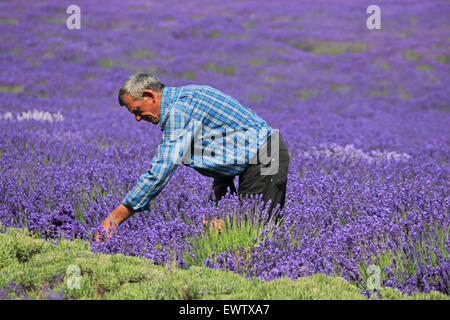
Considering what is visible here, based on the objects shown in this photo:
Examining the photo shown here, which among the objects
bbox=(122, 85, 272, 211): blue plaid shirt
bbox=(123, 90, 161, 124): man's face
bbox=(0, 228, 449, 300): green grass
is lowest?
bbox=(0, 228, 449, 300): green grass

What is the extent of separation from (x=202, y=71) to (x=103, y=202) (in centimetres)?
905

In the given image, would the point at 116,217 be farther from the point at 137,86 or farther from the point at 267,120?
the point at 267,120

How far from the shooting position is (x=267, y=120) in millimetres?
9570

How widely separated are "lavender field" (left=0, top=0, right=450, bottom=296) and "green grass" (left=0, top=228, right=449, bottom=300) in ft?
0.65

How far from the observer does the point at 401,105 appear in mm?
11562

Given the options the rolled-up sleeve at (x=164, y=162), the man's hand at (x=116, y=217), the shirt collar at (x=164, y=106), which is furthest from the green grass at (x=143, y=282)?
the shirt collar at (x=164, y=106)

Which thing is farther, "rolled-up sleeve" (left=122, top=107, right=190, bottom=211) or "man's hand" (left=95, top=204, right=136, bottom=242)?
"man's hand" (left=95, top=204, right=136, bottom=242)

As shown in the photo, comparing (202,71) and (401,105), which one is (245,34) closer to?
(202,71)

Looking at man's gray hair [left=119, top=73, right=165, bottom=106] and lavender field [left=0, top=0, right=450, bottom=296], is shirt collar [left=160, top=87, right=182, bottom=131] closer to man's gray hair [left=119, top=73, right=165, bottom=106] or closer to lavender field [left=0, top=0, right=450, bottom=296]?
man's gray hair [left=119, top=73, right=165, bottom=106]

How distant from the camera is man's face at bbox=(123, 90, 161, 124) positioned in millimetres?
3076

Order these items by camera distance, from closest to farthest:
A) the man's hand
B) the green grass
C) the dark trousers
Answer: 1. the green grass
2. the man's hand
3. the dark trousers

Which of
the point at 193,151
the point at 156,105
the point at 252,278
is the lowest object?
the point at 252,278

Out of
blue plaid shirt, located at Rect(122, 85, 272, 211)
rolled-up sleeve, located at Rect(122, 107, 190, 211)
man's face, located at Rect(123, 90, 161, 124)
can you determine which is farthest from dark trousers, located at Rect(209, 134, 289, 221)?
man's face, located at Rect(123, 90, 161, 124)
